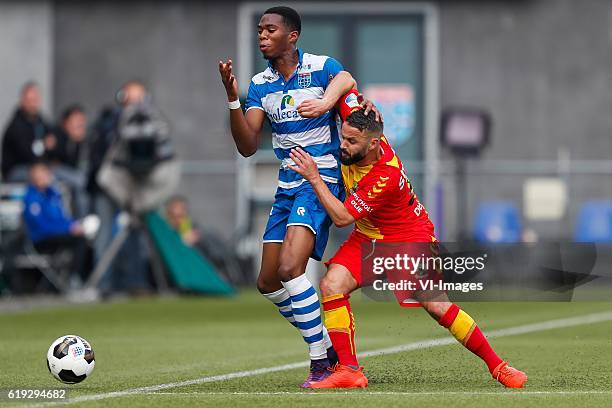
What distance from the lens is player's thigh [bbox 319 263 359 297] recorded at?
862cm

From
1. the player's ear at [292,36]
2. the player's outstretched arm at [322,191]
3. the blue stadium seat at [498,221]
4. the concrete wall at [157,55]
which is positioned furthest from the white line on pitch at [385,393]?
the concrete wall at [157,55]

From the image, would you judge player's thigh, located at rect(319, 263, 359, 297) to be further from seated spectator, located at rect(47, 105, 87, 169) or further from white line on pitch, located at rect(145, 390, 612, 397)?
seated spectator, located at rect(47, 105, 87, 169)

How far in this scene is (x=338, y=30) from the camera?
2411 centimetres

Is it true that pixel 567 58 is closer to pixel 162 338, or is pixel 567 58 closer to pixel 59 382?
pixel 162 338

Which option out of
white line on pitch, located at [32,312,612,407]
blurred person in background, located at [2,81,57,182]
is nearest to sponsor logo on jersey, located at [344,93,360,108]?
white line on pitch, located at [32,312,612,407]

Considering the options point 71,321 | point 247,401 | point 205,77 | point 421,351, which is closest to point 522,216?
point 205,77

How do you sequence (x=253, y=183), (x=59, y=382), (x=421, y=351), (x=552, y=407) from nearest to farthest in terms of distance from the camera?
1. (x=552, y=407)
2. (x=59, y=382)
3. (x=421, y=351)
4. (x=253, y=183)

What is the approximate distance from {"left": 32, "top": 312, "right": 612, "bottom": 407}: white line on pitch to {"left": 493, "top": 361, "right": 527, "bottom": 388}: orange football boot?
64.0 inches

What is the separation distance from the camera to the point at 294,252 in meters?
8.80

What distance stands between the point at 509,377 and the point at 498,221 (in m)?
14.5

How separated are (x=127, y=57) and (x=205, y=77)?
4.05ft

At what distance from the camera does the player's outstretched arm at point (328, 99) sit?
867cm

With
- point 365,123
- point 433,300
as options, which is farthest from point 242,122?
point 433,300

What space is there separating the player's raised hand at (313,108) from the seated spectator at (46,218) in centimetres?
920
